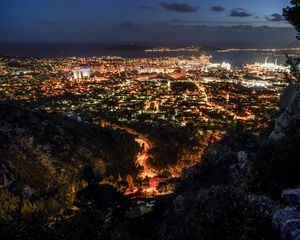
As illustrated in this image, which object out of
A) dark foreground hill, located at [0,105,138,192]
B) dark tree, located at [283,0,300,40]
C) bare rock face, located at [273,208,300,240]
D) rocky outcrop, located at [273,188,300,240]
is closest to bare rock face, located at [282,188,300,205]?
rocky outcrop, located at [273,188,300,240]

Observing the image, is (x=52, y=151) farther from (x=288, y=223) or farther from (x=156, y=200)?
(x=288, y=223)

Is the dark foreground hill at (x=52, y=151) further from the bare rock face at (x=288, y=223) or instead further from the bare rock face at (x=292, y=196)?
the bare rock face at (x=288, y=223)

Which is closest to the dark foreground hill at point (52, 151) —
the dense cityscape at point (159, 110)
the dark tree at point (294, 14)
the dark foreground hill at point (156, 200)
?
the dark foreground hill at point (156, 200)

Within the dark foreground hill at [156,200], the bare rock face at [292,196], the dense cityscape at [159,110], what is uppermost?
the bare rock face at [292,196]

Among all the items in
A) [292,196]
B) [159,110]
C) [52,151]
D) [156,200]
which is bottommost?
[159,110]

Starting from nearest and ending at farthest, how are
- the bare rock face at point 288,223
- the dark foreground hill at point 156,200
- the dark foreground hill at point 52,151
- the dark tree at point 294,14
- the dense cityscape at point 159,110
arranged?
the bare rock face at point 288,223
the dark foreground hill at point 156,200
the dark tree at point 294,14
the dark foreground hill at point 52,151
the dense cityscape at point 159,110

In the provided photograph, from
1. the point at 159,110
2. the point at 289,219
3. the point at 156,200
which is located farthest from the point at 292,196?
the point at 159,110

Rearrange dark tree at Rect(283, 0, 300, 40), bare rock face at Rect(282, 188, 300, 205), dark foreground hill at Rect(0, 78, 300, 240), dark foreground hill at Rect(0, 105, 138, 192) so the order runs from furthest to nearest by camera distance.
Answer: dark foreground hill at Rect(0, 105, 138, 192) < dark tree at Rect(283, 0, 300, 40) < bare rock face at Rect(282, 188, 300, 205) < dark foreground hill at Rect(0, 78, 300, 240)

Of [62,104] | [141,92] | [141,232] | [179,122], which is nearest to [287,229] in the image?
[141,232]

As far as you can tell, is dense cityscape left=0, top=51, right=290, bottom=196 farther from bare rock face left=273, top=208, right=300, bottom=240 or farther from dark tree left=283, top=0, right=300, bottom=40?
bare rock face left=273, top=208, right=300, bottom=240

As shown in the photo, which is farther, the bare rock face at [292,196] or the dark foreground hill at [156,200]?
the bare rock face at [292,196]

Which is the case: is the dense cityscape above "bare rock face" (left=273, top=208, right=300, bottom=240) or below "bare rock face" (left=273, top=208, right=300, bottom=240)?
below

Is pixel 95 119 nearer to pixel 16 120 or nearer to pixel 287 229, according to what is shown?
pixel 16 120
